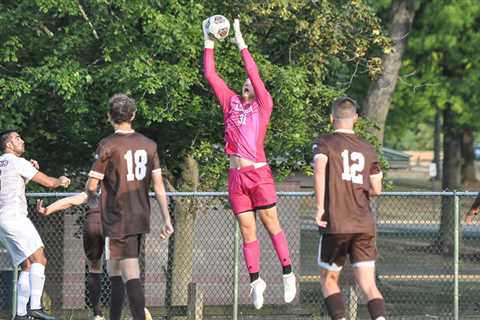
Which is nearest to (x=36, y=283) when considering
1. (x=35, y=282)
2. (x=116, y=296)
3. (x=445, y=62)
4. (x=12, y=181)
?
(x=35, y=282)

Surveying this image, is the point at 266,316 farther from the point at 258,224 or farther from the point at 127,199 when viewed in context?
the point at 127,199

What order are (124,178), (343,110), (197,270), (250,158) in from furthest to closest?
1. (197,270)
2. (250,158)
3. (124,178)
4. (343,110)

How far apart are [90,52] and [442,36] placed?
12300 mm

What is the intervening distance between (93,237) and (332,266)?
10.7 ft

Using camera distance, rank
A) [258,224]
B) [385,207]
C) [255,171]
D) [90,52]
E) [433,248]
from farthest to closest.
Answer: [385,207] → [433,248] → [258,224] → [90,52] → [255,171]

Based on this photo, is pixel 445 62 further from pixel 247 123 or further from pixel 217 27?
pixel 247 123

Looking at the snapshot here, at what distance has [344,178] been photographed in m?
9.77

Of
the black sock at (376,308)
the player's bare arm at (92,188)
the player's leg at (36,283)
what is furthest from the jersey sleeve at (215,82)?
the player's leg at (36,283)

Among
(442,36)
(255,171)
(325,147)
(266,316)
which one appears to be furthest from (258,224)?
(442,36)

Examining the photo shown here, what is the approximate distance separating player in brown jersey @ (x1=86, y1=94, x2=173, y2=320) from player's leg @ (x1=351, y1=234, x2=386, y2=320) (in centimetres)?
176

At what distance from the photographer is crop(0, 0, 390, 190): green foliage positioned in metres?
14.4

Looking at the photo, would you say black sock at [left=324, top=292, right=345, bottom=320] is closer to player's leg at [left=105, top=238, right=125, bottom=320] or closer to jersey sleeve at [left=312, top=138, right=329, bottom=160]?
jersey sleeve at [left=312, top=138, right=329, bottom=160]

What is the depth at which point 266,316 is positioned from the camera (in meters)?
16.1

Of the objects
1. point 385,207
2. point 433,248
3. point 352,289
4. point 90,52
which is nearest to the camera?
point 352,289
